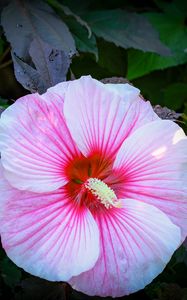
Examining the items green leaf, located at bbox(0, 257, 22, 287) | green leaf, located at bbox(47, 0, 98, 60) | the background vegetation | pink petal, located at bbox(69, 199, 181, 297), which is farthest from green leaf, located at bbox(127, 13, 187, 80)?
pink petal, located at bbox(69, 199, 181, 297)

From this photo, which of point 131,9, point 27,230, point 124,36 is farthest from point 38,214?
point 131,9

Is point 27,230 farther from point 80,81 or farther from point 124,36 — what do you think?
point 124,36

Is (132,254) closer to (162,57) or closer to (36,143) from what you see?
(36,143)

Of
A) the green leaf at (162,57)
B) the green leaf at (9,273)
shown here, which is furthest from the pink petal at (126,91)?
the green leaf at (162,57)

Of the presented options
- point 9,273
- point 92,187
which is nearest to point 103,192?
point 92,187

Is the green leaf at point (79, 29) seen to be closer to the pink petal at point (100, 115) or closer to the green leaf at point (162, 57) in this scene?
the green leaf at point (162, 57)

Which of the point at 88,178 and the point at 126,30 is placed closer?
the point at 88,178

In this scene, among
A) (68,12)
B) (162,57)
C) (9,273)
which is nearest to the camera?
(9,273)
